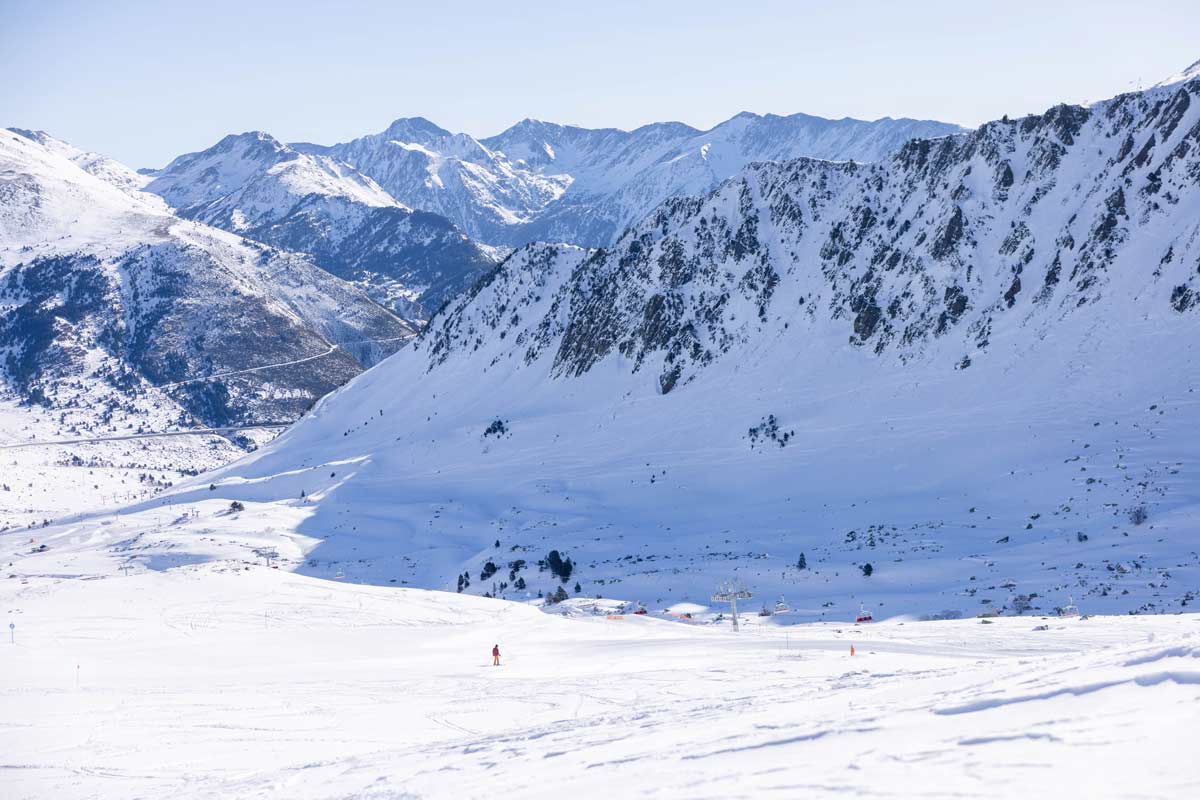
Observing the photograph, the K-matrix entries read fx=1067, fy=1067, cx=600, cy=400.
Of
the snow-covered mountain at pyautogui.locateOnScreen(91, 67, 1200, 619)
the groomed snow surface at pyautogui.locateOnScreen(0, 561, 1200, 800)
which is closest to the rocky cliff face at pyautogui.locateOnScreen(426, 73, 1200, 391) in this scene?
the snow-covered mountain at pyautogui.locateOnScreen(91, 67, 1200, 619)

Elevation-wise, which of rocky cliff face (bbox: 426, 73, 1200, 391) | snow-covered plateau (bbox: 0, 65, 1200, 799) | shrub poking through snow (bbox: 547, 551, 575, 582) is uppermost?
rocky cliff face (bbox: 426, 73, 1200, 391)

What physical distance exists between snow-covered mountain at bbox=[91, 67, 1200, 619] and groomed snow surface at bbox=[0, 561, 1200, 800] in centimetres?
1897

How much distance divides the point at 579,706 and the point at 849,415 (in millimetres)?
70551

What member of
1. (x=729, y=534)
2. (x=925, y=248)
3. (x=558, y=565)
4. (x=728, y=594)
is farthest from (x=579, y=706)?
(x=925, y=248)

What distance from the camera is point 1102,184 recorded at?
97.4m

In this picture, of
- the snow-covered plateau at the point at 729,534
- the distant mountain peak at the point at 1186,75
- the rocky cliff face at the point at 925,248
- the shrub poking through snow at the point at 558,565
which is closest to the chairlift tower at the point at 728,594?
the snow-covered plateau at the point at 729,534

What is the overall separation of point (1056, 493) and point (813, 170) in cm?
6981

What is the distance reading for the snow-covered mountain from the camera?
215 feet

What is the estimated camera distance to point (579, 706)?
1097 inches

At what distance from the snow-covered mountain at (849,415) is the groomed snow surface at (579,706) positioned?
18972 mm

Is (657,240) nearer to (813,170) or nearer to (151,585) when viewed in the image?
(813,170)

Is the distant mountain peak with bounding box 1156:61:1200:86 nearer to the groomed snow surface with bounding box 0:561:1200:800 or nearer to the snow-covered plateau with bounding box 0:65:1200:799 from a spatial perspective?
the snow-covered plateau with bounding box 0:65:1200:799

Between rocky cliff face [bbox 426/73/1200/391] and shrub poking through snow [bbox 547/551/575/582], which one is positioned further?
rocky cliff face [bbox 426/73/1200/391]

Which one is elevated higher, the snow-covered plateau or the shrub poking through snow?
the snow-covered plateau
